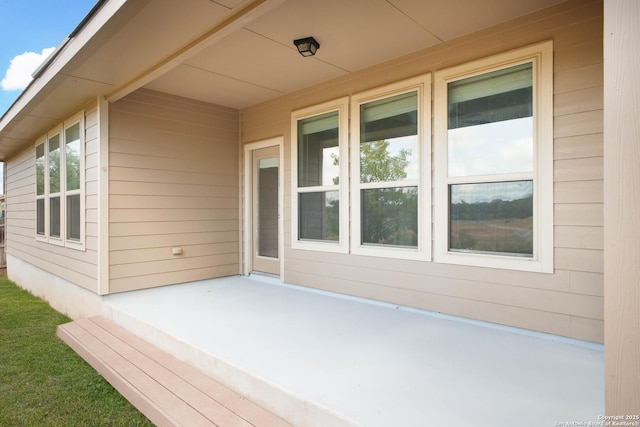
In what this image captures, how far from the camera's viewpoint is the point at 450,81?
323 centimetres

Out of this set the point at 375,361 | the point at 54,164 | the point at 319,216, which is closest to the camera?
the point at 375,361

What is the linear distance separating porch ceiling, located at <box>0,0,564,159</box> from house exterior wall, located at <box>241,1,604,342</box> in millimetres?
140

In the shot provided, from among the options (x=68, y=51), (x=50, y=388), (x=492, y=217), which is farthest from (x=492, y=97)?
(x=50, y=388)

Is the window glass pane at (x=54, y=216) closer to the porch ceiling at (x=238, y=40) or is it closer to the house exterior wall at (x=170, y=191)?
the porch ceiling at (x=238, y=40)

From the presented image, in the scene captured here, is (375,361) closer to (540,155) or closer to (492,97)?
(540,155)

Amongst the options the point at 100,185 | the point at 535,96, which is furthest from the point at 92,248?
the point at 535,96

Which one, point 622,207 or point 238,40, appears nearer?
point 622,207

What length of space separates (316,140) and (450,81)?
1681 millimetres

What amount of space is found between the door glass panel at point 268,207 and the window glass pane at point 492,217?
98.9 inches

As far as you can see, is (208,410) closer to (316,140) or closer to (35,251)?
(316,140)

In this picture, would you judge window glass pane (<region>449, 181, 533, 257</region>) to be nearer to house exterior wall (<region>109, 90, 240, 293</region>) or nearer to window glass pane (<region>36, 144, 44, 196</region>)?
house exterior wall (<region>109, 90, 240, 293</region>)

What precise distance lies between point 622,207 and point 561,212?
1.79 m

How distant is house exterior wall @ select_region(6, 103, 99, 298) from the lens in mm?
4230

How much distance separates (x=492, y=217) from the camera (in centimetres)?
298
